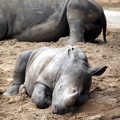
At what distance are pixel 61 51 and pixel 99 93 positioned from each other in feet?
2.09

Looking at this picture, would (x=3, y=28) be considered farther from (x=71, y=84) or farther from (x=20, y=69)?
(x=71, y=84)

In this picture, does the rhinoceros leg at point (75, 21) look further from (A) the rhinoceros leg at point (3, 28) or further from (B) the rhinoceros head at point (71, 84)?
(B) the rhinoceros head at point (71, 84)

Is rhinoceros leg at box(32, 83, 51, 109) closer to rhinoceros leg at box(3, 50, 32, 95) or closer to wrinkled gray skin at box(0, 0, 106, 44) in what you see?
rhinoceros leg at box(3, 50, 32, 95)

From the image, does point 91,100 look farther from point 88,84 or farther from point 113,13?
point 113,13

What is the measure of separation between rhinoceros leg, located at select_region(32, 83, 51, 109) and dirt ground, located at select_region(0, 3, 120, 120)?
64 mm

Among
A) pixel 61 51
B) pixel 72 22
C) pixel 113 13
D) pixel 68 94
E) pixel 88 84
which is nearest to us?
pixel 68 94

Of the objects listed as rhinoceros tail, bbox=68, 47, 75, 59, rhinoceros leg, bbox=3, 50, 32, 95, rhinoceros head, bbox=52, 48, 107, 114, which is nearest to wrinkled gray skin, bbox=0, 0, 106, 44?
rhinoceros leg, bbox=3, 50, 32, 95

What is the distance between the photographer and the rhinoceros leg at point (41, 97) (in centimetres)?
452

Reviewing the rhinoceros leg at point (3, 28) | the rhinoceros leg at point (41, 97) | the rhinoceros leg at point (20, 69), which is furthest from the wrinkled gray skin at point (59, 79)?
the rhinoceros leg at point (3, 28)

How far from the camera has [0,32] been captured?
8.99 metres

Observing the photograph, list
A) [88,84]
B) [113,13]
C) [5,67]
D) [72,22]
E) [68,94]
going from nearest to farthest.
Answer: [68,94] < [88,84] < [5,67] < [72,22] < [113,13]

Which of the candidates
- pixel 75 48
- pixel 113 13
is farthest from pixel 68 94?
pixel 113 13

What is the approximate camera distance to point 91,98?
4.88 m

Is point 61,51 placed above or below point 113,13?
above
